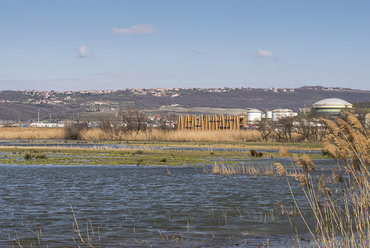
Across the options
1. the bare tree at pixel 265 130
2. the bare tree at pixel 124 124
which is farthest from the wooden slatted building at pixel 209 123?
the bare tree at pixel 265 130

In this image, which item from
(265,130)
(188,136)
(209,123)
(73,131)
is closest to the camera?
(188,136)

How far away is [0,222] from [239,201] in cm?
875

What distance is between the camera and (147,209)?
19094 millimetres

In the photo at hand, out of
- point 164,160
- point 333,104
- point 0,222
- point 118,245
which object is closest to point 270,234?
point 118,245

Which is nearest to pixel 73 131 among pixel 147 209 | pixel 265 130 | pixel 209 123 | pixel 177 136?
pixel 177 136

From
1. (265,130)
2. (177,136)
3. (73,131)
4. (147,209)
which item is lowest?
(177,136)

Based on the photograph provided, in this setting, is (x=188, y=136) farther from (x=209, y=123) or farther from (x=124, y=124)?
(x=209, y=123)

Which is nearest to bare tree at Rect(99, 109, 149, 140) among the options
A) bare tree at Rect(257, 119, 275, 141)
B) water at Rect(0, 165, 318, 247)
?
bare tree at Rect(257, 119, 275, 141)

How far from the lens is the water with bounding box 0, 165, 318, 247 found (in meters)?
14.7

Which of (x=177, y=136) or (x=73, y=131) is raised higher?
(x=73, y=131)

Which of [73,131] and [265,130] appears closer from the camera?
[265,130]

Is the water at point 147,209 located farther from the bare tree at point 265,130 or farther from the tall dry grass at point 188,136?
the bare tree at point 265,130

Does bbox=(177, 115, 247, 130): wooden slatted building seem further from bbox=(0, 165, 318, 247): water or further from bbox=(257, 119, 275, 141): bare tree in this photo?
bbox=(0, 165, 318, 247): water

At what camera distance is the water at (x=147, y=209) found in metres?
14.7
